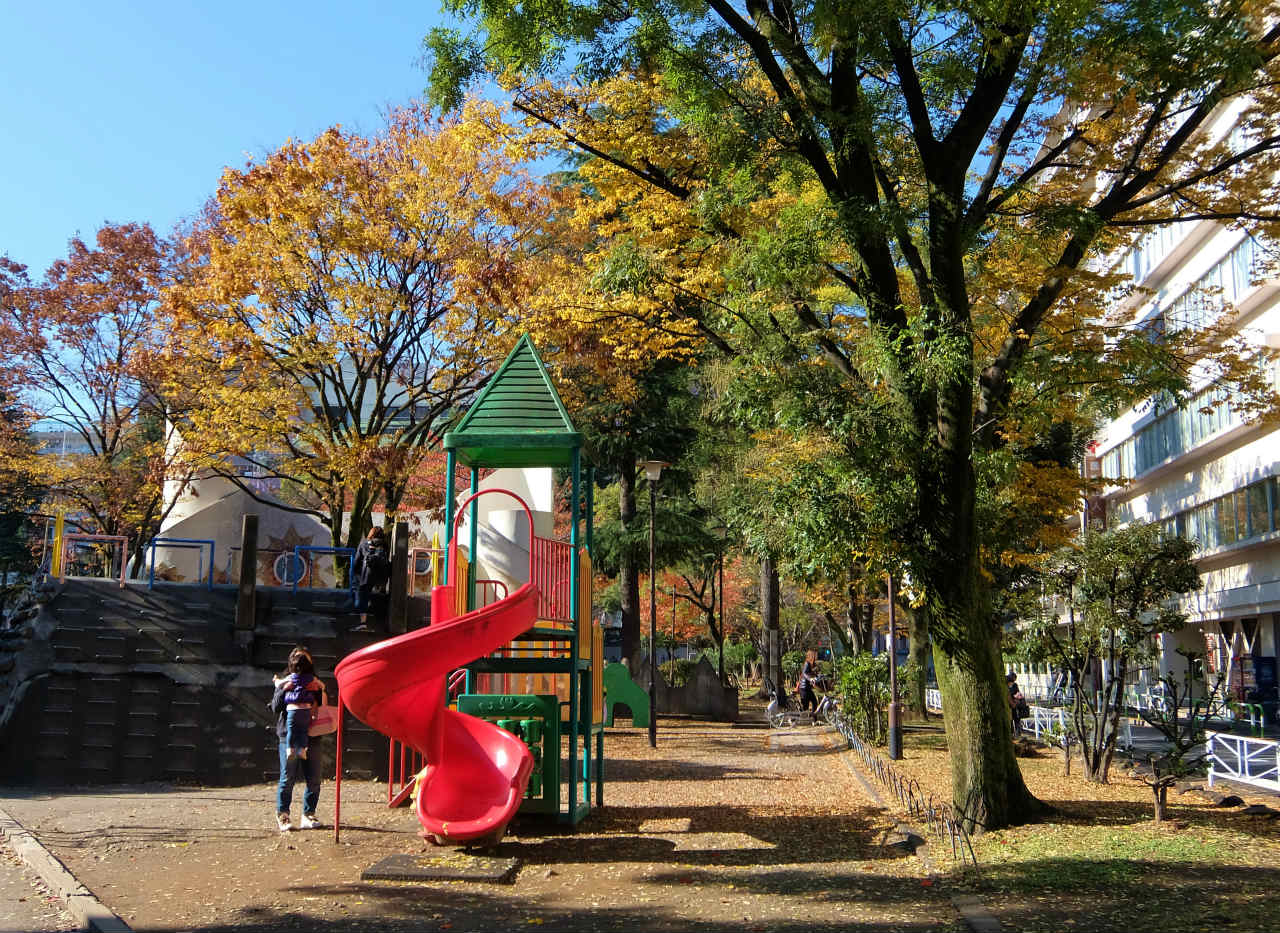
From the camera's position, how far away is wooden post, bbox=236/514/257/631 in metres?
14.7

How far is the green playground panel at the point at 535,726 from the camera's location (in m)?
10.8

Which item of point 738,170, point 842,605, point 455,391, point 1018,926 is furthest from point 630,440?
point 1018,926

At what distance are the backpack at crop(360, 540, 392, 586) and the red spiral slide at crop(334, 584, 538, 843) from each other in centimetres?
505

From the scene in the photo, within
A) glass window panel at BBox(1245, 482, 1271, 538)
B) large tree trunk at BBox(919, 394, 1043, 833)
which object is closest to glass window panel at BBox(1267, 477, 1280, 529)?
glass window panel at BBox(1245, 482, 1271, 538)

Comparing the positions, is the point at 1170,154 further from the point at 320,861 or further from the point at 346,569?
the point at 346,569

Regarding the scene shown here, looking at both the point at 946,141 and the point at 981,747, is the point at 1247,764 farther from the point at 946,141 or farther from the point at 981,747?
the point at 946,141

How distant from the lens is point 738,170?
37.7 ft

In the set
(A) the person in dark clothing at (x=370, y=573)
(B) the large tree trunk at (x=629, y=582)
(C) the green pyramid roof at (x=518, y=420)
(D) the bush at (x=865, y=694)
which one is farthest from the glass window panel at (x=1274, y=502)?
(A) the person in dark clothing at (x=370, y=573)

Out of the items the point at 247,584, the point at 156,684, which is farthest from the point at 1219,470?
the point at 156,684

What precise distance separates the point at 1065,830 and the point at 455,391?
13.3 meters

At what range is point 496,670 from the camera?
11102 mm

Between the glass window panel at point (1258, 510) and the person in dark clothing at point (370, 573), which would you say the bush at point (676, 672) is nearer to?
the glass window panel at point (1258, 510)

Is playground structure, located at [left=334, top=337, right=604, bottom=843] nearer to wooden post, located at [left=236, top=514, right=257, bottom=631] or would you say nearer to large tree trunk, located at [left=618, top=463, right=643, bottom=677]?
wooden post, located at [left=236, top=514, right=257, bottom=631]

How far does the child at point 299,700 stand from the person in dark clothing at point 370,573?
3.88 m
